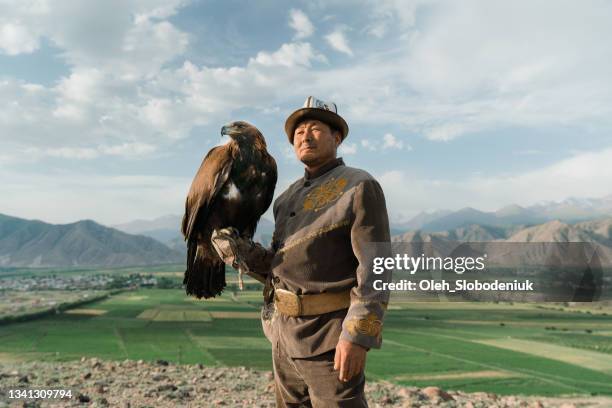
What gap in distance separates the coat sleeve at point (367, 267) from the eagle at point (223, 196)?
1093 millimetres

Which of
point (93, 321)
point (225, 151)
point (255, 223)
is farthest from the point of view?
point (93, 321)

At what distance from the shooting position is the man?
2.60 metres

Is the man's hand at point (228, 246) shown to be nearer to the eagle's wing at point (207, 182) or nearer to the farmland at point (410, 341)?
the eagle's wing at point (207, 182)

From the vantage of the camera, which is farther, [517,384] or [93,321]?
[93,321]

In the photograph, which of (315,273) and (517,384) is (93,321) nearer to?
(517,384)

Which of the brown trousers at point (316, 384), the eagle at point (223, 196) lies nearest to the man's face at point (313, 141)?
the eagle at point (223, 196)

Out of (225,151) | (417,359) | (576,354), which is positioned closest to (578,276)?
(225,151)

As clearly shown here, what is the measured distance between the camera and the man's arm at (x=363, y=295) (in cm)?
254

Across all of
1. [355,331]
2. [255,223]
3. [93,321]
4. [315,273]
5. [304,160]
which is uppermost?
[304,160]

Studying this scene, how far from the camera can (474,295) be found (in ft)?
13.2

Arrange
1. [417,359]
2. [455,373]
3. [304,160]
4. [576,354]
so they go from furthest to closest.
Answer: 1. [576,354]
2. [417,359]
3. [455,373]
4. [304,160]

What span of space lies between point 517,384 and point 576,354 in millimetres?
9433

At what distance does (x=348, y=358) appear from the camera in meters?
2.55

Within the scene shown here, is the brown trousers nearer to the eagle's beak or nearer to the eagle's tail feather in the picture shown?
the eagle's tail feather
